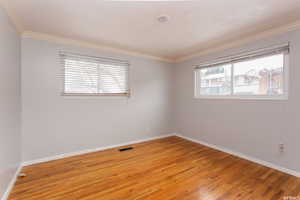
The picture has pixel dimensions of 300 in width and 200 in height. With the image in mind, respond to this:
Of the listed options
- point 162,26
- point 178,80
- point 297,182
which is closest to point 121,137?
point 178,80

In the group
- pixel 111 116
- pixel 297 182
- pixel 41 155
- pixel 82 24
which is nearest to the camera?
pixel 297 182

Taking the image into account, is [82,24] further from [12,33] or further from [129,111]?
[129,111]

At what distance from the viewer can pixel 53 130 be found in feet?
8.03

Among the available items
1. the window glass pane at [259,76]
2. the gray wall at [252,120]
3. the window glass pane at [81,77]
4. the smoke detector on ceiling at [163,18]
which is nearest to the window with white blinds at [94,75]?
the window glass pane at [81,77]

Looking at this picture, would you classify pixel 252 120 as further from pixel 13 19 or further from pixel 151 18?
pixel 13 19

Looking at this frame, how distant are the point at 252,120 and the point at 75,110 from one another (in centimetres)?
335

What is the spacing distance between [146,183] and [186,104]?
2378mm

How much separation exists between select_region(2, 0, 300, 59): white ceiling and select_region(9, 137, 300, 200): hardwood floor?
2257 mm

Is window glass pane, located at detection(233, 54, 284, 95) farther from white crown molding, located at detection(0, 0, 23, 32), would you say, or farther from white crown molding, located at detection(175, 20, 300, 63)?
white crown molding, located at detection(0, 0, 23, 32)

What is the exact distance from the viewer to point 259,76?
2379 millimetres

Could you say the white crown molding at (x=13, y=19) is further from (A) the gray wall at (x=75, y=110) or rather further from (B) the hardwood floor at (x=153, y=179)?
(B) the hardwood floor at (x=153, y=179)

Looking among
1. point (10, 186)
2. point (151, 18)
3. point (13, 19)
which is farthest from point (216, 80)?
point (10, 186)

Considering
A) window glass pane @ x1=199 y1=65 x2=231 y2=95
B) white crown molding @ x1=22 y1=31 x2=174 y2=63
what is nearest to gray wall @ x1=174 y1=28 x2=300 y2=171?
window glass pane @ x1=199 y1=65 x2=231 y2=95

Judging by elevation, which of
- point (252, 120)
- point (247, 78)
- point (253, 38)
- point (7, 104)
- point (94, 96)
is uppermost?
point (253, 38)
